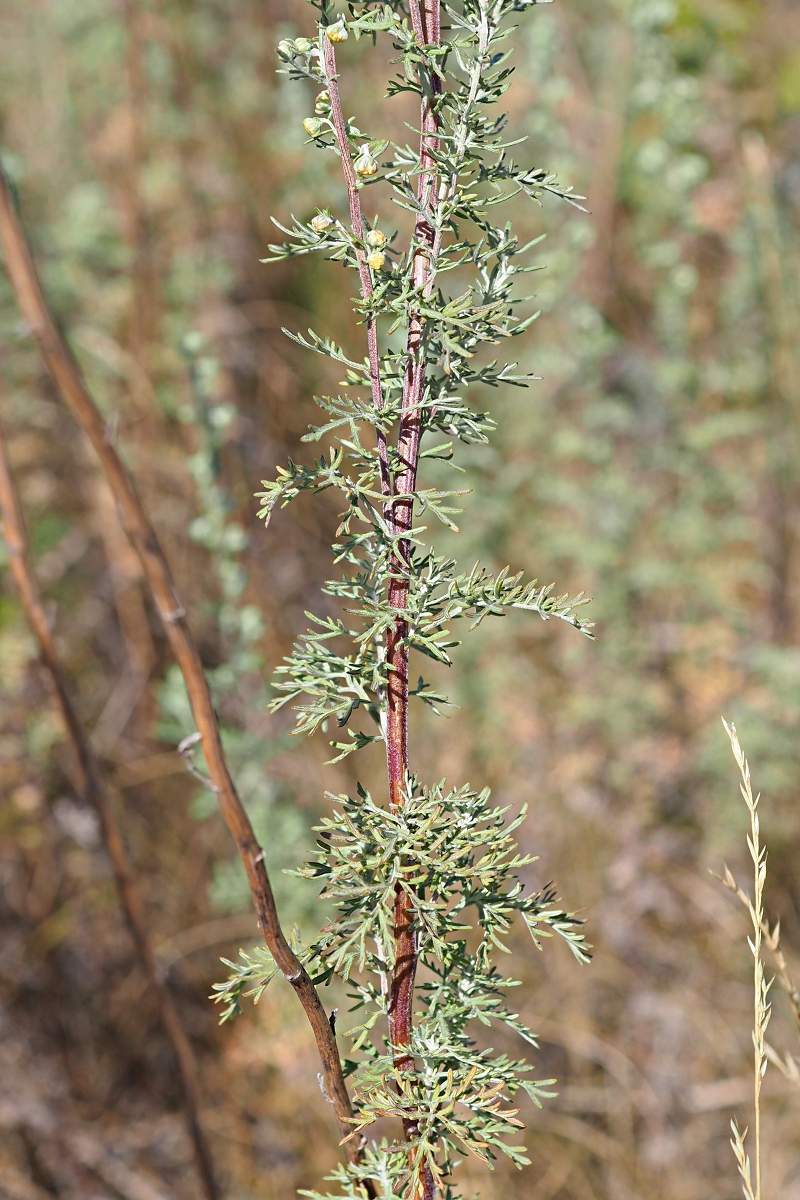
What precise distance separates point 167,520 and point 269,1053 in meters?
1.99

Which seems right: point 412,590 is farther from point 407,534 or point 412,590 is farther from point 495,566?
point 495,566

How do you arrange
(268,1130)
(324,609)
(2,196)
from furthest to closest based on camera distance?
1. (324,609)
2. (268,1130)
3. (2,196)

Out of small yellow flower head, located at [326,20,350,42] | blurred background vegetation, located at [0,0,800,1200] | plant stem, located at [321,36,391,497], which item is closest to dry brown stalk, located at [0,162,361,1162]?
plant stem, located at [321,36,391,497]

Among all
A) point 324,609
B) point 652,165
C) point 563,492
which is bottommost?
Answer: point 324,609

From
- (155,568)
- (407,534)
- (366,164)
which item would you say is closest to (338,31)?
(366,164)

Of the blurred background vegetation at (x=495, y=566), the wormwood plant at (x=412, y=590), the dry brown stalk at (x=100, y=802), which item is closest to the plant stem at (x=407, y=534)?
the wormwood plant at (x=412, y=590)

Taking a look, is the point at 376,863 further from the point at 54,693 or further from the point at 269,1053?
the point at 269,1053

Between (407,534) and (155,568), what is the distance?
0.53 metres

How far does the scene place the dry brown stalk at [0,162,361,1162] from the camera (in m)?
1.04

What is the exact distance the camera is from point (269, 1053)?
9.57 ft

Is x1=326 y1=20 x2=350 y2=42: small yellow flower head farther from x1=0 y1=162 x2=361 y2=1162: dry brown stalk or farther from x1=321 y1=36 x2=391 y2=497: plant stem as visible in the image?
x1=0 y1=162 x2=361 y2=1162: dry brown stalk

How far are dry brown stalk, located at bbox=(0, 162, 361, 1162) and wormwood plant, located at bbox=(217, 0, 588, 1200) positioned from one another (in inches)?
2.6

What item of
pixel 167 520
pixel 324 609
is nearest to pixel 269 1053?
pixel 324 609

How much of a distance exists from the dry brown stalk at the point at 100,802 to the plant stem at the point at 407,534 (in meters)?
0.81
